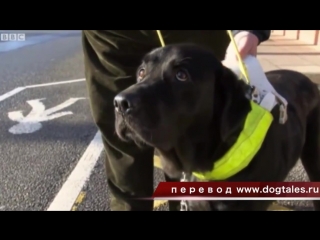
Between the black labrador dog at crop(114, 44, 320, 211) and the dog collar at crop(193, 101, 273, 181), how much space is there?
3 cm

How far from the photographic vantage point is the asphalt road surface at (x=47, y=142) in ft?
7.01

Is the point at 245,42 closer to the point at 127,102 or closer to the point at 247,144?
the point at 247,144

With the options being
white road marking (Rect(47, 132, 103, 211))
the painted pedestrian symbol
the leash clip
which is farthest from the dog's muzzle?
the painted pedestrian symbol

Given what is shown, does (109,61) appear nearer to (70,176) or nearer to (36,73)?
(70,176)

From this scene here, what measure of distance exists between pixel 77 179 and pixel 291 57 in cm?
236

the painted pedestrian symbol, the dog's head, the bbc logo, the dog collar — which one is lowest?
the painted pedestrian symbol

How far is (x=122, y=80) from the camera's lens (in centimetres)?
175

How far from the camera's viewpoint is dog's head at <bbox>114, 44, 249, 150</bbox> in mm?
1381

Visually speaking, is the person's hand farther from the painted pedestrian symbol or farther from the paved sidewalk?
the painted pedestrian symbol

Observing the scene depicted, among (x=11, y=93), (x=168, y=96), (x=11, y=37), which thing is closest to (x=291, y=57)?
(x=168, y=96)

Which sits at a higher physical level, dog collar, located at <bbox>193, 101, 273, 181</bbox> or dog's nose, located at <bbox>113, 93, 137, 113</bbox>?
dog's nose, located at <bbox>113, 93, 137, 113</bbox>
